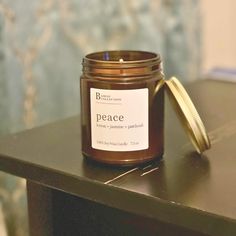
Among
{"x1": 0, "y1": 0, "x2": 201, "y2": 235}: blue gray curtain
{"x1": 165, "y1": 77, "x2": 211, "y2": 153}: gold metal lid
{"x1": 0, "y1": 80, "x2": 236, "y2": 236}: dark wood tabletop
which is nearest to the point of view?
{"x1": 0, "y1": 80, "x2": 236, "y2": 236}: dark wood tabletop

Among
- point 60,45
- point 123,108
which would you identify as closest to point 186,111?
point 123,108

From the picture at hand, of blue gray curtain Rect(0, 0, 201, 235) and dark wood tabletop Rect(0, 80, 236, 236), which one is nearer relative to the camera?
dark wood tabletop Rect(0, 80, 236, 236)

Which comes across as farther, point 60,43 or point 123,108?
point 60,43

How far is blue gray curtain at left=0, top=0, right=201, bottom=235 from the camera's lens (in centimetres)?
104

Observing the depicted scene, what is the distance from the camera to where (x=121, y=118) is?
26.6 inches

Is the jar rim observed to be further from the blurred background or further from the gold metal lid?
the blurred background

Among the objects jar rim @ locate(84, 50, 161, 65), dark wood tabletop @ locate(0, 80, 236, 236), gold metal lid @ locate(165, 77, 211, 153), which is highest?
jar rim @ locate(84, 50, 161, 65)

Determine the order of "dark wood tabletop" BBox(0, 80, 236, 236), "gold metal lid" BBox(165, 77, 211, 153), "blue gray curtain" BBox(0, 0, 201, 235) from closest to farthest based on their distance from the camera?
1. "dark wood tabletop" BBox(0, 80, 236, 236)
2. "gold metal lid" BBox(165, 77, 211, 153)
3. "blue gray curtain" BBox(0, 0, 201, 235)

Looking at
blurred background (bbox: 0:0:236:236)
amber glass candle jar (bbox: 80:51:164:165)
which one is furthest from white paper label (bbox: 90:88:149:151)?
blurred background (bbox: 0:0:236:236)

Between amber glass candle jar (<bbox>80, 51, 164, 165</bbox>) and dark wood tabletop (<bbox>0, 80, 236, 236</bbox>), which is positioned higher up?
amber glass candle jar (<bbox>80, 51, 164, 165</bbox>)

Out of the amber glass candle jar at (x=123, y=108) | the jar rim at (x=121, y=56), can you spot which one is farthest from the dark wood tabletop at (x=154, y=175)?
the jar rim at (x=121, y=56)

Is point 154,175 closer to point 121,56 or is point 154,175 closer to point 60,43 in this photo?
point 121,56

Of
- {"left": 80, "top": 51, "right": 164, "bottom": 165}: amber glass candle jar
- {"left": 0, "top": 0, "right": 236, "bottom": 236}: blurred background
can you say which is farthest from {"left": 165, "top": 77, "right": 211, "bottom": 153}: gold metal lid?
{"left": 0, "top": 0, "right": 236, "bottom": 236}: blurred background

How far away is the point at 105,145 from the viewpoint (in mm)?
A: 688
